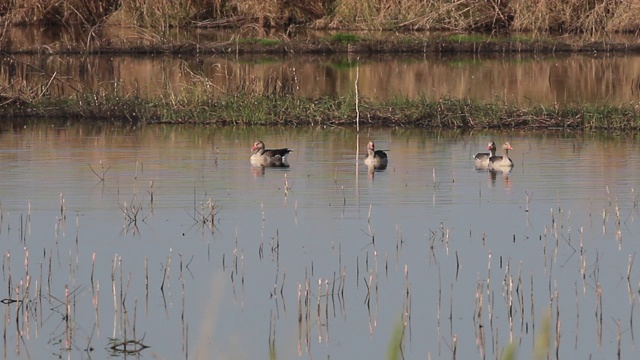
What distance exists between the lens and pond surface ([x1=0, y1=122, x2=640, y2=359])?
402 inches

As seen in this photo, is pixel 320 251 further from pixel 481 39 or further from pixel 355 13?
pixel 355 13

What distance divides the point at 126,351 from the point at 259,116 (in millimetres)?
14641

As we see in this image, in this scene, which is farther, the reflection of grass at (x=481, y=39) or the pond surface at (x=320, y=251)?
the reflection of grass at (x=481, y=39)

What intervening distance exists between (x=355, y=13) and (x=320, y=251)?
33.9 metres

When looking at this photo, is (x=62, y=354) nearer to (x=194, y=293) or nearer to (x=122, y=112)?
(x=194, y=293)

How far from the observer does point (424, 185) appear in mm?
17406

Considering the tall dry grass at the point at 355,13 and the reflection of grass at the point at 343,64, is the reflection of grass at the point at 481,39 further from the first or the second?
the reflection of grass at the point at 343,64

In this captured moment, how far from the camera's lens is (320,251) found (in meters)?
13.1

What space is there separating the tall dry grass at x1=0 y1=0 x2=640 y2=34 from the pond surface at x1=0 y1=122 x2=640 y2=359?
22668 mm

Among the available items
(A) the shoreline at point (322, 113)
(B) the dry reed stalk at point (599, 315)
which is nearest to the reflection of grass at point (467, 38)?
(A) the shoreline at point (322, 113)

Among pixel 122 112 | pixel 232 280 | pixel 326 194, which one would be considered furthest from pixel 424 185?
pixel 122 112

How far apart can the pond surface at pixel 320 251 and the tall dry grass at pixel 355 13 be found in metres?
22.7

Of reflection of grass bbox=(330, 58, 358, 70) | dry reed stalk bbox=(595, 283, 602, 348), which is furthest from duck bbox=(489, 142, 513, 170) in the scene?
reflection of grass bbox=(330, 58, 358, 70)

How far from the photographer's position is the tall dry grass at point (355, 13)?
143ft
